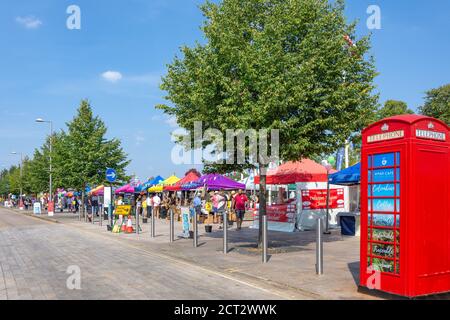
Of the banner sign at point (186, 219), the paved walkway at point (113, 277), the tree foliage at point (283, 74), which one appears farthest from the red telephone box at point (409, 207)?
the banner sign at point (186, 219)

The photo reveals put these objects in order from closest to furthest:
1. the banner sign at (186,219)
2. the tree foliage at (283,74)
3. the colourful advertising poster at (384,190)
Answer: the colourful advertising poster at (384,190)
the tree foliage at (283,74)
the banner sign at (186,219)

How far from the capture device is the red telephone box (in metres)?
7.13

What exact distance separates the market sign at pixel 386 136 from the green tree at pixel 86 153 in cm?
3097

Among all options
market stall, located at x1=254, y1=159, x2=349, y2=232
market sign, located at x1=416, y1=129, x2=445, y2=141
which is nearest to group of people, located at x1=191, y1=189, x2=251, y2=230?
market stall, located at x1=254, y1=159, x2=349, y2=232

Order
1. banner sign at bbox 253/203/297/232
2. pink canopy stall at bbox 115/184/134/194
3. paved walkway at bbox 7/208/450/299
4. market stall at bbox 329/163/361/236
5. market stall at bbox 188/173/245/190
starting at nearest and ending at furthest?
paved walkway at bbox 7/208/450/299 → market stall at bbox 329/163/361/236 → banner sign at bbox 253/203/297/232 → market stall at bbox 188/173/245/190 → pink canopy stall at bbox 115/184/134/194

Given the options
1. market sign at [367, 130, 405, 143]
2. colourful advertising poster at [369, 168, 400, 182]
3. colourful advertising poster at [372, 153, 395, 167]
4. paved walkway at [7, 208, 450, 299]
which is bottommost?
paved walkway at [7, 208, 450, 299]

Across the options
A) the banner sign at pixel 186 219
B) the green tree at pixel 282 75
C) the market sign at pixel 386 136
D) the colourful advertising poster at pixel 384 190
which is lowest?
the banner sign at pixel 186 219

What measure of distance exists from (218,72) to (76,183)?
1031 inches

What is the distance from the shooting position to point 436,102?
46656 millimetres

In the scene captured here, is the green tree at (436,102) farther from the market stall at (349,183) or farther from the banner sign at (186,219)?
the banner sign at (186,219)

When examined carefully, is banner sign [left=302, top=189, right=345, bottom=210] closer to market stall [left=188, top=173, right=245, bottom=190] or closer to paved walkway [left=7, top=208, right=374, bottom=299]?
paved walkway [left=7, top=208, right=374, bottom=299]

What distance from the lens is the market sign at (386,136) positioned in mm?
7297

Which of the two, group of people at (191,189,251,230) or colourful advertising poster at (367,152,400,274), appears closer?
colourful advertising poster at (367,152,400,274)
